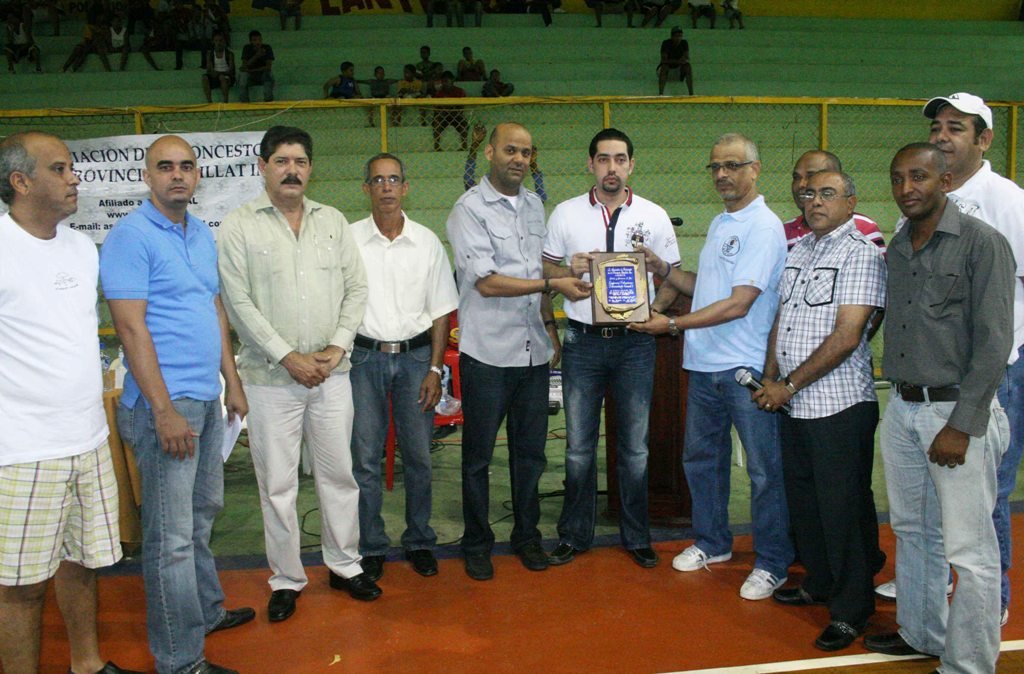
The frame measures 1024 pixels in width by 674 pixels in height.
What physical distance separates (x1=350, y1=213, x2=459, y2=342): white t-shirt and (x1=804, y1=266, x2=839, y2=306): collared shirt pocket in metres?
1.73

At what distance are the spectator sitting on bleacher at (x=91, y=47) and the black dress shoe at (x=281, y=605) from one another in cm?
1332

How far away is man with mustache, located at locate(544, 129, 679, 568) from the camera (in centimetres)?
421

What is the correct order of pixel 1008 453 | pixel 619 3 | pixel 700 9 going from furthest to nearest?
pixel 619 3 < pixel 700 9 < pixel 1008 453

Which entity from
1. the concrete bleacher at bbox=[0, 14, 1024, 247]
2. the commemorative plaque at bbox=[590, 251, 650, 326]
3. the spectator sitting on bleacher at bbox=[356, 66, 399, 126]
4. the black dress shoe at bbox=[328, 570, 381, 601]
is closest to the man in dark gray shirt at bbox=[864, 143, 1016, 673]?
the commemorative plaque at bbox=[590, 251, 650, 326]

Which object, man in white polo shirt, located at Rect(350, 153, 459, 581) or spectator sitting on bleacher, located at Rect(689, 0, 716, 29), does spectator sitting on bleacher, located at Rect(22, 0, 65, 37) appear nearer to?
spectator sitting on bleacher, located at Rect(689, 0, 716, 29)

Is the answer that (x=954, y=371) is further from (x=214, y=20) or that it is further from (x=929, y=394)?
(x=214, y=20)

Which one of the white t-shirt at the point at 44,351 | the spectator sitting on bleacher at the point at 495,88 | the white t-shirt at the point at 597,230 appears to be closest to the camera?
the white t-shirt at the point at 44,351

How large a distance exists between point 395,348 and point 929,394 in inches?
91.4

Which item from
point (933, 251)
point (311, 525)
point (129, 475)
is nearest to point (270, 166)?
point (129, 475)

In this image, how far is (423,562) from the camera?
430 centimetres

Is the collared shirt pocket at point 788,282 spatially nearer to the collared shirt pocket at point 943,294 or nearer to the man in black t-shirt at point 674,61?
the collared shirt pocket at point 943,294

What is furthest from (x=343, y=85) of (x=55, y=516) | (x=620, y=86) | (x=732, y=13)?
(x=55, y=516)

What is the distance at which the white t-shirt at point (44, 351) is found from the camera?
9.01ft

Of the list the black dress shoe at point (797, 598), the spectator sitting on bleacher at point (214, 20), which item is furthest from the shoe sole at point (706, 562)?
the spectator sitting on bleacher at point (214, 20)
